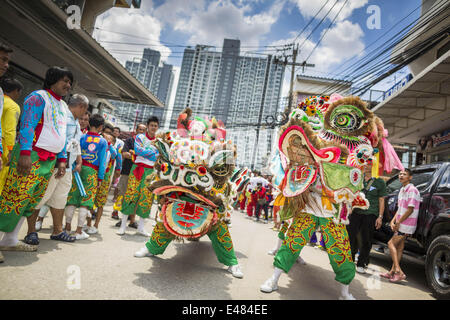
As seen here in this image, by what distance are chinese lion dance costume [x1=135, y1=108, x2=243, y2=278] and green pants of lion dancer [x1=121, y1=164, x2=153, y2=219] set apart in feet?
3.50

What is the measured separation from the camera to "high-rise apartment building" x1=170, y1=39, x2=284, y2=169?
2141cm

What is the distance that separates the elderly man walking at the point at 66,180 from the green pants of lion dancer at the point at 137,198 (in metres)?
0.88

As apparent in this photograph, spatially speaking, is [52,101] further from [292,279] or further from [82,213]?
[292,279]

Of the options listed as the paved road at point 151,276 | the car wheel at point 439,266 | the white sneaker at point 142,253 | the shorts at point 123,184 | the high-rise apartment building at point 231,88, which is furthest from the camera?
the high-rise apartment building at point 231,88

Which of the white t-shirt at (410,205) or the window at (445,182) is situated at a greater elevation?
the window at (445,182)

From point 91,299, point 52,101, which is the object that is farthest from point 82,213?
point 91,299

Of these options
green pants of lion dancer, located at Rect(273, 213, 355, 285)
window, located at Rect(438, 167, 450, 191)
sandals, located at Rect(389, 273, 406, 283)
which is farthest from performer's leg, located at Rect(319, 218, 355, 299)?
window, located at Rect(438, 167, 450, 191)

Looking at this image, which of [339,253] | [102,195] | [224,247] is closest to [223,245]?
[224,247]

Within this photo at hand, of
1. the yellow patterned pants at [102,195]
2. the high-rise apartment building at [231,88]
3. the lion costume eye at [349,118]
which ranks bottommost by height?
the yellow patterned pants at [102,195]

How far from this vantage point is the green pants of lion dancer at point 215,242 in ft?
9.67

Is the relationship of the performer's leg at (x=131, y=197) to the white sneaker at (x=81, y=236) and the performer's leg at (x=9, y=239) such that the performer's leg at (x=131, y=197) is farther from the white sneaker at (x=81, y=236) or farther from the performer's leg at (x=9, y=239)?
the performer's leg at (x=9, y=239)

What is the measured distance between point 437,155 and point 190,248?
11059mm

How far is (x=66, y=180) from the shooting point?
310 centimetres

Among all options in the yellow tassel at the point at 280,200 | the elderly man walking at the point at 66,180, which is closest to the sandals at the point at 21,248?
the elderly man walking at the point at 66,180
